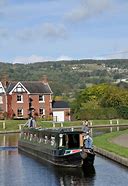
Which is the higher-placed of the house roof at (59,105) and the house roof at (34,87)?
the house roof at (34,87)

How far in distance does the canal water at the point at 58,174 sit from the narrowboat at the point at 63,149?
2.65 feet

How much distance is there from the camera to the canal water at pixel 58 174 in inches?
1352

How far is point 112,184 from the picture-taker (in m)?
33.0

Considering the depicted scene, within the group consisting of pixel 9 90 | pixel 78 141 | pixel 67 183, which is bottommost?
pixel 67 183

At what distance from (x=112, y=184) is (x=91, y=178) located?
10.1ft

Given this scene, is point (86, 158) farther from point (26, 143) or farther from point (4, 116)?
point (4, 116)

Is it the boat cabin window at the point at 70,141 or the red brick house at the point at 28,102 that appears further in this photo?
the red brick house at the point at 28,102

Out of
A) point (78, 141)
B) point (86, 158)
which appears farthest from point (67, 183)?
point (78, 141)

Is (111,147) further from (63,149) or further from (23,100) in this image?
(23,100)

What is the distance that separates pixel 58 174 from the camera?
38.2 metres

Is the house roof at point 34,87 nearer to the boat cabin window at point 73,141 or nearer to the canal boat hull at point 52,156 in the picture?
the canal boat hull at point 52,156

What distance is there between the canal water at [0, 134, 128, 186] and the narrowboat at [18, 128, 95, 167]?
2.65ft

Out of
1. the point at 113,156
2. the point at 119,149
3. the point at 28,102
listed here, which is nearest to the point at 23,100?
the point at 28,102

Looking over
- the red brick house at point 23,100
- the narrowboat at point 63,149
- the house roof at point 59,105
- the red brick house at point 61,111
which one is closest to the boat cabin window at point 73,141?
the narrowboat at point 63,149
